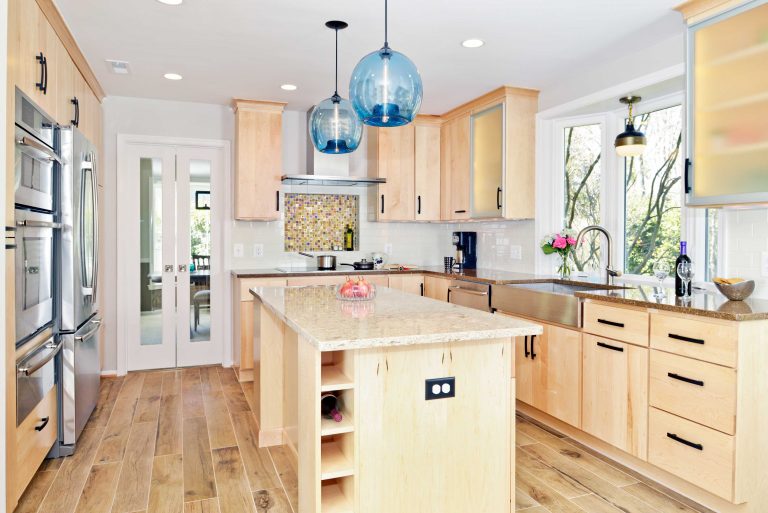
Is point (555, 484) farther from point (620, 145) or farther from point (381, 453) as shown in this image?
point (620, 145)

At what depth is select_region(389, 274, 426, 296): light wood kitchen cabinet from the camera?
5004 mm

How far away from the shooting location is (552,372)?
3320 millimetres

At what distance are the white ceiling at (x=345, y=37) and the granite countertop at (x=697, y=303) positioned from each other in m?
1.50

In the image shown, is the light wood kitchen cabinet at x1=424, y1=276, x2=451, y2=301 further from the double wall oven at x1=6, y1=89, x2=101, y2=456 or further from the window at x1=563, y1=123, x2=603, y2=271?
the double wall oven at x1=6, y1=89, x2=101, y2=456

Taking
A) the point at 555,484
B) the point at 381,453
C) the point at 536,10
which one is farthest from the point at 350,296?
the point at 536,10

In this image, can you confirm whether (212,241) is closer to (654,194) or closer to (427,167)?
(427,167)

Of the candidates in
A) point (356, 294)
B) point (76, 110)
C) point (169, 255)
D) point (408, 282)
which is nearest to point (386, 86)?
point (356, 294)

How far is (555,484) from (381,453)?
1168mm

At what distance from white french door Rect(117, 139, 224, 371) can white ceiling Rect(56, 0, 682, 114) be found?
2.58 feet

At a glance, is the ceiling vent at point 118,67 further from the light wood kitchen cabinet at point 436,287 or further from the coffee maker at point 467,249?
the coffee maker at point 467,249

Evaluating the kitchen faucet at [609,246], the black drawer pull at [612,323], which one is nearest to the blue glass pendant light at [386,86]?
the black drawer pull at [612,323]

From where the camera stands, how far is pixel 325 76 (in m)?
4.08

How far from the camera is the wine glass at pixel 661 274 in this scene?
288 cm

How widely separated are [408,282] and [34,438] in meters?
3.17
